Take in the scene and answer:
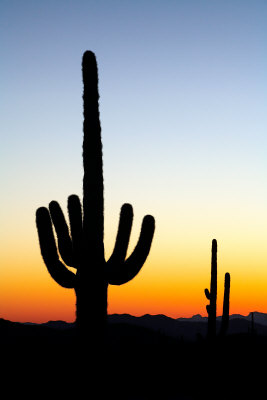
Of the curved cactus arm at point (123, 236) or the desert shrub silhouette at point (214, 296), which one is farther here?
the desert shrub silhouette at point (214, 296)

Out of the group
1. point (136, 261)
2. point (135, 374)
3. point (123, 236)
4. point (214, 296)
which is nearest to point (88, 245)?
point (123, 236)

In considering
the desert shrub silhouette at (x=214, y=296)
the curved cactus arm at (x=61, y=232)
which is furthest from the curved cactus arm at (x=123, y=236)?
the desert shrub silhouette at (x=214, y=296)

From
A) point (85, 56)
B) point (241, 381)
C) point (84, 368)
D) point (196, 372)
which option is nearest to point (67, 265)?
point (84, 368)

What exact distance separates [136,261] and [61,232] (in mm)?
1354

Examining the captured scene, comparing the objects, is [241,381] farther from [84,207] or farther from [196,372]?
[84,207]

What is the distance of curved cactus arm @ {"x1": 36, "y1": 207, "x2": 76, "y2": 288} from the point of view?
908 cm

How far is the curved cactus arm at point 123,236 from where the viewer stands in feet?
29.9

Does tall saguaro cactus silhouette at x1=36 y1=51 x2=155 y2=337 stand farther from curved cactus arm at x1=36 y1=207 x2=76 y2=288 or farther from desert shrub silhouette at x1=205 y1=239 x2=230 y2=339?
desert shrub silhouette at x1=205 y1=239 x2=230 y2=339

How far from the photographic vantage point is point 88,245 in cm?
907

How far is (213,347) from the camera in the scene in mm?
20203

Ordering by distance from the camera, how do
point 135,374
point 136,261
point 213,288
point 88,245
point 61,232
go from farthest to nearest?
point 135,374
point 213,288
point 136,261
point 61,232
point 88,245

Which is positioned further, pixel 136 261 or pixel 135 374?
pixel 135 374

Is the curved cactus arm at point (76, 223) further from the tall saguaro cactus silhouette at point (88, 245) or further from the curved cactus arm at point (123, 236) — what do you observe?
the curved cactus arm at point (123, 236)

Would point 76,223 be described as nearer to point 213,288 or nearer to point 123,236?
point 123,236
